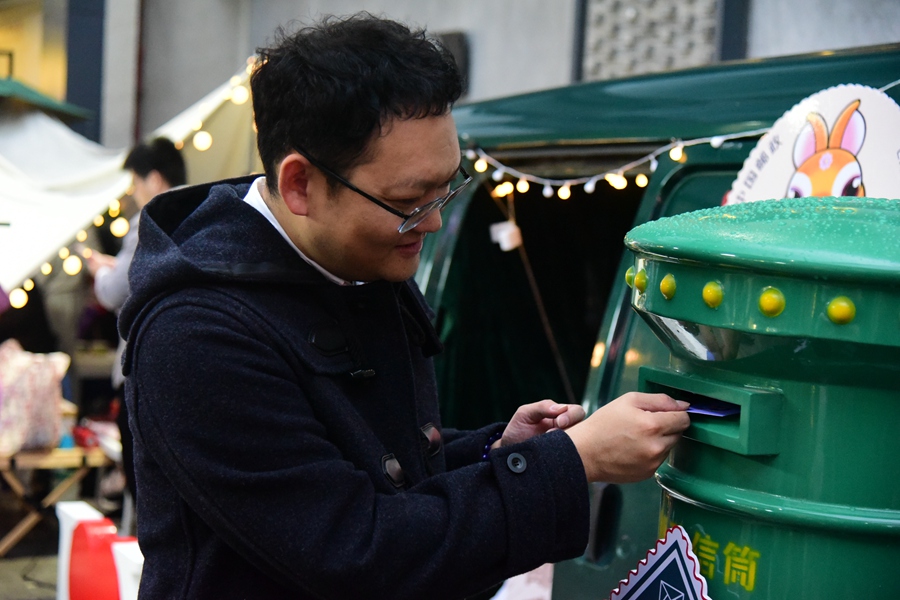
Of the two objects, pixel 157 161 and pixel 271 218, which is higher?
pixel 157 161

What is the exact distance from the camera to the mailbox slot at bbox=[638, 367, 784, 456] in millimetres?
1320

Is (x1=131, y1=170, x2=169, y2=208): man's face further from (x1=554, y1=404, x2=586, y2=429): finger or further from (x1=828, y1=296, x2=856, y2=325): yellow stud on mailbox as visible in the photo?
(x1=828, y1=296, x2=856, y2=325): yellow stud on mailbox

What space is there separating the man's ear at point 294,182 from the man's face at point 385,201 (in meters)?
0.01

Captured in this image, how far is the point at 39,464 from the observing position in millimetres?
5754

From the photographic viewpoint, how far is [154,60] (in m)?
11.9

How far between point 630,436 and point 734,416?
141 millimetres

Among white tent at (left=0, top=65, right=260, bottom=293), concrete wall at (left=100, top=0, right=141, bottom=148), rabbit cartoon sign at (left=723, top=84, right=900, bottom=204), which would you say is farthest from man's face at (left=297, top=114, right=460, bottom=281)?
concrete wall at (left=100, top=0, right=141, bottom=148)

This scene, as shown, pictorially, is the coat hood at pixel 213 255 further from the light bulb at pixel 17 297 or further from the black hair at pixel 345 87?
the light bulb at pixel 17 297

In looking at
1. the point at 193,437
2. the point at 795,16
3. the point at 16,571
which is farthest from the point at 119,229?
the point at 193,437

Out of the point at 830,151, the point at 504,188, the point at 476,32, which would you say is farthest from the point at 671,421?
the point at 476,32

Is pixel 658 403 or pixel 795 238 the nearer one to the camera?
pixel 795 238

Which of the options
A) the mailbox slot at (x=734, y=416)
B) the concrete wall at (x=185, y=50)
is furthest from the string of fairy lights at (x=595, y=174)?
Result: the concrete wall at (x=185, y=50)

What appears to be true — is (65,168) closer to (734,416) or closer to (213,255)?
(213,255)

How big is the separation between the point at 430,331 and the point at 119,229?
17.6 ft
